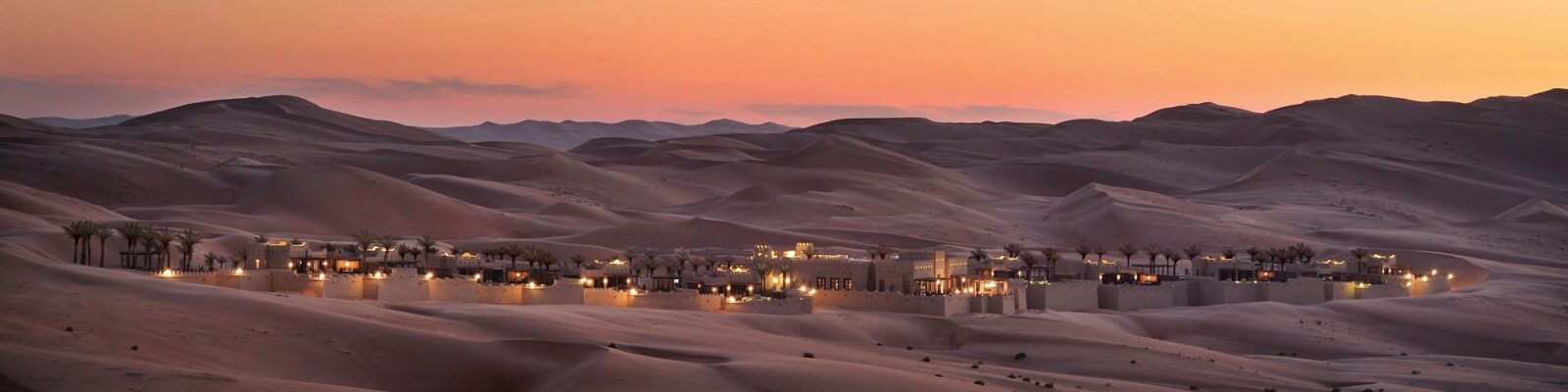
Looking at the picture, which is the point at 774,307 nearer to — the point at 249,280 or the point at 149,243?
the point at 249,280

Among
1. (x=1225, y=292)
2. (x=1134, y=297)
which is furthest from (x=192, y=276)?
(x=1225, y=292)

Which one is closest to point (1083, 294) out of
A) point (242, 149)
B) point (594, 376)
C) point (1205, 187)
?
point (594, 376)

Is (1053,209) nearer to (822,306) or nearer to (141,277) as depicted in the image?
(822,306)

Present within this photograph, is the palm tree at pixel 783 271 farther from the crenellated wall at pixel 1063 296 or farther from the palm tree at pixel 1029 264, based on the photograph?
the palm tree at pixel 1029 264

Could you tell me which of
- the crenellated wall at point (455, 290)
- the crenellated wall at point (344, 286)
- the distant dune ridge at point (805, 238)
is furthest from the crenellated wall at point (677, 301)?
the crenellated wall at point (344, 286)

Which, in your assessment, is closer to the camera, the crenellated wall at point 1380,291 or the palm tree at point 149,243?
the palm tree at point 149,243

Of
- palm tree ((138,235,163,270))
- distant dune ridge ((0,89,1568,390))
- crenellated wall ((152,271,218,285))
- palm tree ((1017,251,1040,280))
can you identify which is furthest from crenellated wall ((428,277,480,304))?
palm tree ((1017,251,1040,280))

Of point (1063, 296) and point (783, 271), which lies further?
point (1063, 296)
